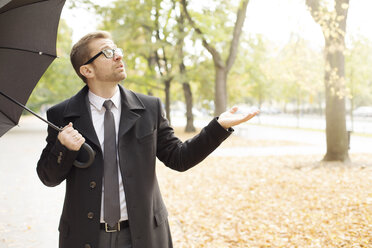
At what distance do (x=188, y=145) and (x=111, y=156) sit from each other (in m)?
0.49

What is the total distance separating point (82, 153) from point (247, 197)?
6083 mm

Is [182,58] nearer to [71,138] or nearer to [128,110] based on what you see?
[128,110]

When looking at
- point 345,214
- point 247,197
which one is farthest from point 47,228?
point 345,214

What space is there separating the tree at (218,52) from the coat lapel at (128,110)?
1225cm

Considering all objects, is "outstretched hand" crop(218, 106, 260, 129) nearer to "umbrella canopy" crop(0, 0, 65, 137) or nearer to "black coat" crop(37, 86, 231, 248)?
"black coat" crop(37, 86, 231, 248)

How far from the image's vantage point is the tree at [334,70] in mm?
9688

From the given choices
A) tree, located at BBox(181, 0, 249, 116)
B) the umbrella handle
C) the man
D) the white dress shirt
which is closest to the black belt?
the man

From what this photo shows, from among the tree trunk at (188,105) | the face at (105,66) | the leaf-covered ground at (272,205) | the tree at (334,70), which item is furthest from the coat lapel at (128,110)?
the tree trunk at (188,105)

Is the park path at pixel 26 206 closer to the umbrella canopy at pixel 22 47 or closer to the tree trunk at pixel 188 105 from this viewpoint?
the umbrella canopy at pixel 22 47

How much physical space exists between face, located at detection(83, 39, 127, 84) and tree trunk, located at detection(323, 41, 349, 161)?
8998 mm

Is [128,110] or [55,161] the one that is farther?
[128,110]

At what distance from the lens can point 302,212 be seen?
21.8 feet

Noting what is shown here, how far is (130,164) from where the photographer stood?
7.59 feet

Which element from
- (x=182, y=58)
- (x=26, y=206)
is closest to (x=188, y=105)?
(x=182, y=58)
